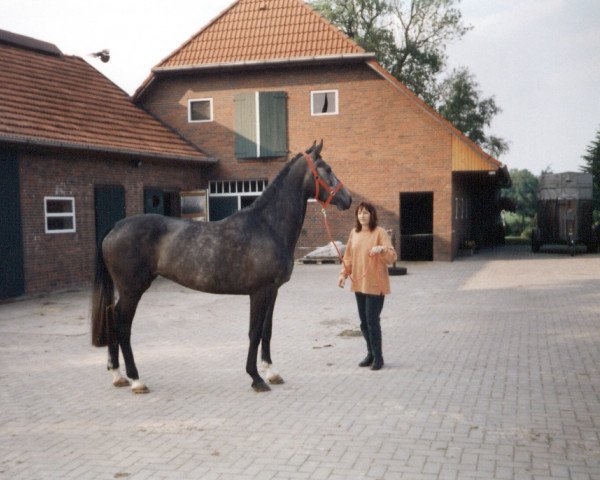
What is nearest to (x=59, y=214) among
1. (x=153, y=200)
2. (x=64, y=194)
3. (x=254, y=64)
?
Answer: (x=64, y=194)

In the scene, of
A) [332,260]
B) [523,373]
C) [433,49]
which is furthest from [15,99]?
[433,49]

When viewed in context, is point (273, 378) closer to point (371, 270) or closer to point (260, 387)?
point (260, 387)

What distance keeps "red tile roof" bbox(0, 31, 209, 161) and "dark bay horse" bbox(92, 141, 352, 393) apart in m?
8.06

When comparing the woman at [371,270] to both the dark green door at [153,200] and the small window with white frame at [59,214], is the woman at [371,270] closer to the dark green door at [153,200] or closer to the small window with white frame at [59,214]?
the small window with white frame at [59,214]

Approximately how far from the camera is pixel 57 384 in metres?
6.65

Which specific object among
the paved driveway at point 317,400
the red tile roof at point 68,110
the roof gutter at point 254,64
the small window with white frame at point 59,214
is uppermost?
the roof gutter at point 254,64

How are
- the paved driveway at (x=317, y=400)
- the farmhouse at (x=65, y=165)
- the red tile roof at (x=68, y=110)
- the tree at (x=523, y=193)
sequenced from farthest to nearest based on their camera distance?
the tree at (x=523, y=193)
the red tile roof at (x=68, y=110)
the farmhouse at (x=65, y=165)
the paved driveway at (x=317, y=400)

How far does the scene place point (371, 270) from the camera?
7016 millimetres

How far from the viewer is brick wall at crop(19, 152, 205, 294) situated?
47.1ft

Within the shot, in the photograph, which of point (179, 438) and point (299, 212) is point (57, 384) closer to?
point (179, 438)

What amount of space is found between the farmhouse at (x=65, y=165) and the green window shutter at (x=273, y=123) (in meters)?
2.52

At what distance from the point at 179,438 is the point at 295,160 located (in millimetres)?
3051

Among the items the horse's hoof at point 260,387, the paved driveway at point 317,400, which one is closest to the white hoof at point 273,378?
the paved driveway at point 317,400

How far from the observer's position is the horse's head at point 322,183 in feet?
21.6
